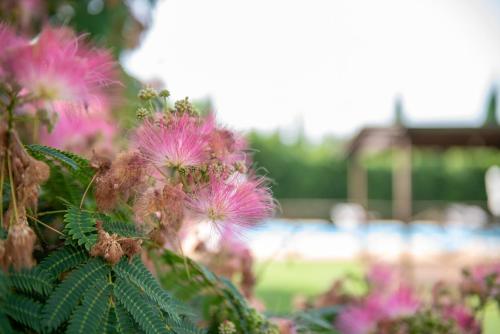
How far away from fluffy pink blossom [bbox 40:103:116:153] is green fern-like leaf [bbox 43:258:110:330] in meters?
0.69

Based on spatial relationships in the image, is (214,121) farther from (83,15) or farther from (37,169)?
(83,15)

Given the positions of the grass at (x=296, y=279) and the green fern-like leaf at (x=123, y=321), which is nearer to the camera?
the green fern-like leaf at (x=123, y=321)

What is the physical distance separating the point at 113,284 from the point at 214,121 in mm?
342

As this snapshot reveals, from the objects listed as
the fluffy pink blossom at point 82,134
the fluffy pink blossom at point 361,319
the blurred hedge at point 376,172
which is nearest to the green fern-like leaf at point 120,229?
the fluffy pink blossom at point 82,134

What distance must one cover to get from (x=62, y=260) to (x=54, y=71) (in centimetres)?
31

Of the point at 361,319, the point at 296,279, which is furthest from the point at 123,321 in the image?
the point at 296,279

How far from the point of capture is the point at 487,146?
46.1ft

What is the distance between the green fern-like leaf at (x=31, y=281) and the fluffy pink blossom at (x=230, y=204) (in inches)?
10.4

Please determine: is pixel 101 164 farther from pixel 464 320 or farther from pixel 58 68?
pixel 464 320

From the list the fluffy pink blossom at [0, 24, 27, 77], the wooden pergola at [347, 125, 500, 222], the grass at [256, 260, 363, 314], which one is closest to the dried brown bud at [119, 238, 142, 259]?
the fluffy pink blossom at [0, 24, 27, 77]

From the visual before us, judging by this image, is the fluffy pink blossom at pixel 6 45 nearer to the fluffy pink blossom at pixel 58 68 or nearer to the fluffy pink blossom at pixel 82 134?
the fluffy pink blossom at pixel 58 68

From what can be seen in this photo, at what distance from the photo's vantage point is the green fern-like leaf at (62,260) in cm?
98

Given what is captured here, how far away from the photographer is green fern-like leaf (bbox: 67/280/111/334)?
90 centimetres

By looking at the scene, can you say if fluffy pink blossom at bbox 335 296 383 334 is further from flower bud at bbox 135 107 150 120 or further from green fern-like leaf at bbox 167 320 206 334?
flower bud at bbox 135 107 150 120
